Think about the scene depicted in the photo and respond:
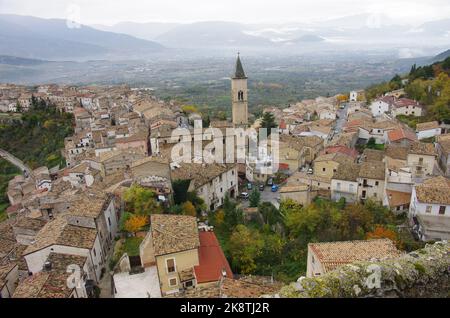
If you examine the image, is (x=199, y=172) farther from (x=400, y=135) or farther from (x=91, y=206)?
(x=400, y=135)

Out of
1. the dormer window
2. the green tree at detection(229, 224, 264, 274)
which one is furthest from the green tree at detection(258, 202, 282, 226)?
the dormer window

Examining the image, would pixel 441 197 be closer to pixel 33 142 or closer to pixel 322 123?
pixel 322 123

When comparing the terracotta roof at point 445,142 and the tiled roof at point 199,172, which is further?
the terracotta roof at point 445,142

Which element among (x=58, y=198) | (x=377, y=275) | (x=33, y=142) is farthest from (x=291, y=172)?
(x=33, y=142)

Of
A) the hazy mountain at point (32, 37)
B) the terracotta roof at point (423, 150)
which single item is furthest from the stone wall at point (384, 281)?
the hazy mountain at point (32, 37)

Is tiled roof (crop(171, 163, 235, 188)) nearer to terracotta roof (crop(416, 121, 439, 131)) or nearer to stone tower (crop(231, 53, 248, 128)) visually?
stone tower (crop(231, 53, 248, 128))

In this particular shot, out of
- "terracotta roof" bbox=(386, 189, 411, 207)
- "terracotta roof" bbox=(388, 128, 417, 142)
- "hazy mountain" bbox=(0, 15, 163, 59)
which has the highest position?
"hazy mountain" bbox=(0, 15, 163, 59)

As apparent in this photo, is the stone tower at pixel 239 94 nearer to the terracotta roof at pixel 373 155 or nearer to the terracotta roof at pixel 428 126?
the terracotta roof at pixel 373 155
